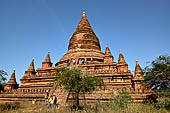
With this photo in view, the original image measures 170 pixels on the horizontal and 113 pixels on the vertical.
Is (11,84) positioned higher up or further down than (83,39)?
further down

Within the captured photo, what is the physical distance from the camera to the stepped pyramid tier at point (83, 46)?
23.2 meters

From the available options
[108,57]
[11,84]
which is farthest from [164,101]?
[11,84]

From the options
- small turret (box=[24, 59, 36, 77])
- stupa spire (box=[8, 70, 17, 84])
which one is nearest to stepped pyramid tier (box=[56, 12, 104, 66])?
small turret (box=[24, 59, 36, 77])

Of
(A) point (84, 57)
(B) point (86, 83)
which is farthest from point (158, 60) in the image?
(A) point (84, 57)

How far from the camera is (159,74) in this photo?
30.2 feet

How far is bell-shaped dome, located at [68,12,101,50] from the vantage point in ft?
85.3

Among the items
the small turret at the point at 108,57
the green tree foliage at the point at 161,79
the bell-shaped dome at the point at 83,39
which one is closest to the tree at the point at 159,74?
the green tree foliage at the point at 161,79

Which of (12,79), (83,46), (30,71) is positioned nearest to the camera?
(12,79)

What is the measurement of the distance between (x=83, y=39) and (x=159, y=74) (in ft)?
62.6

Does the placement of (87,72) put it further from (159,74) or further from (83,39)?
(83,39)

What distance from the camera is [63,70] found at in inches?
401

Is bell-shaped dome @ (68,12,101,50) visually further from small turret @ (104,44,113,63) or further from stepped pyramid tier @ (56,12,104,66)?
small turret @ (104,44,113,63)

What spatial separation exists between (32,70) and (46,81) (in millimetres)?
6359

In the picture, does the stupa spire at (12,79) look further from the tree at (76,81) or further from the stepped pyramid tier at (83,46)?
the tree at (76,81)
